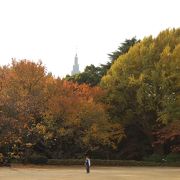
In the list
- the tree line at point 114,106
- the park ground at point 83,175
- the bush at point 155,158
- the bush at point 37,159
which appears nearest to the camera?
the park ground at point 83,175

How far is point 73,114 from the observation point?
4141cm

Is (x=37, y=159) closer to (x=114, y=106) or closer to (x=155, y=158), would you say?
(x=114, y=106)

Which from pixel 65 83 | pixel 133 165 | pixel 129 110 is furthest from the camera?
pixel 129 110

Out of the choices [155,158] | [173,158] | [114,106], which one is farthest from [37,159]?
[173,158]

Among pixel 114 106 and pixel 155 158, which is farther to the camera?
pixel 114 106

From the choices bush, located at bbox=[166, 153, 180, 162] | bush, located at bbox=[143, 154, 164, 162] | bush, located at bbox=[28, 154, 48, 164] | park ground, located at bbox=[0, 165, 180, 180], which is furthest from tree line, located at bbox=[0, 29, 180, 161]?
park ground, located at bbox=[0, 165, 180, 180]

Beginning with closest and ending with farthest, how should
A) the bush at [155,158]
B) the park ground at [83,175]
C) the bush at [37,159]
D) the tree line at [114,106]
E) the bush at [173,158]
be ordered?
the park ground at [83,175] < the bush at [37,159] < the tree line at [114,106] < the bush at [173,158] < the bush at [155,158]

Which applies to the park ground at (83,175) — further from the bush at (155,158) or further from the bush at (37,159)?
the bush at (155,158)

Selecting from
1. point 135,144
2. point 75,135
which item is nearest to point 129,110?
point 135,144

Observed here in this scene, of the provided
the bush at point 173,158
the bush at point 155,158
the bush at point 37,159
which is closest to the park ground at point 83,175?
the bush at point 37,159

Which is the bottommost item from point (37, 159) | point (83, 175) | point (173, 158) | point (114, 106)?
point (83, 175)

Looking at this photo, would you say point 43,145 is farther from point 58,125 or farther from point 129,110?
point 129,110

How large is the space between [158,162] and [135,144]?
527 centimetres

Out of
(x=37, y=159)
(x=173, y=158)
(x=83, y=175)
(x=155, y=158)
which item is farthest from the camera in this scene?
(x=155, y=158)
